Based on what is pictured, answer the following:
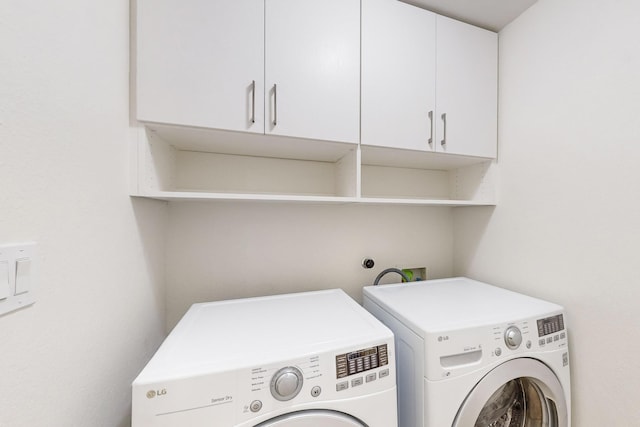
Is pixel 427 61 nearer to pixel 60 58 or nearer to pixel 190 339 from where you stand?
pixel 60 58

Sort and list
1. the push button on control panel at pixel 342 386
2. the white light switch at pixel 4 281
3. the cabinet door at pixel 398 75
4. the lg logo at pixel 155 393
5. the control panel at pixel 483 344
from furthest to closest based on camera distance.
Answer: the cabinet door at pixel 398 75 < the control panel at pixel 483 344 < the push button on control panel at pixel 342 386 < the lg logo at pixel 155 393 < the white light switch at pixel 4 281

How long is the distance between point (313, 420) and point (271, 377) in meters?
0.16

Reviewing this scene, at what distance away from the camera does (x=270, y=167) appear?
129cm

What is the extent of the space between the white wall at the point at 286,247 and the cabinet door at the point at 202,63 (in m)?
0.49

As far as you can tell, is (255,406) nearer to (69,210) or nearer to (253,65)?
(69,210)

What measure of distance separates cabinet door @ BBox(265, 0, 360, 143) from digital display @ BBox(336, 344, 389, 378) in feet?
2.63

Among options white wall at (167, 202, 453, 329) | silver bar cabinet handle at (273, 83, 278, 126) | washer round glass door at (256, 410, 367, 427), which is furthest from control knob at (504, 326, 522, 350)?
silver bar cabinet handle at (273, 83, 278, 126)

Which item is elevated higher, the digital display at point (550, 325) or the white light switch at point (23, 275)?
the white light switch at point (23, 275)

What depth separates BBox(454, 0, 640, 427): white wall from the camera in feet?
2.86

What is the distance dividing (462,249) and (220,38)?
1.74m

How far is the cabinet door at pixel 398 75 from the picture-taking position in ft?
3.52

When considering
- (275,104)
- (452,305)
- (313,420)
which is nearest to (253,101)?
(275,104)

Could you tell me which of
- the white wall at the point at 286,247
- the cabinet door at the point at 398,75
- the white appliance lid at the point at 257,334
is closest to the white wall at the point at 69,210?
the white appliance lid at the point at 257,334

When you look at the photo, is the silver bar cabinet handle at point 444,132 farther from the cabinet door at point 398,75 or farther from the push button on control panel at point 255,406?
the push button on control panel at point 255,406
